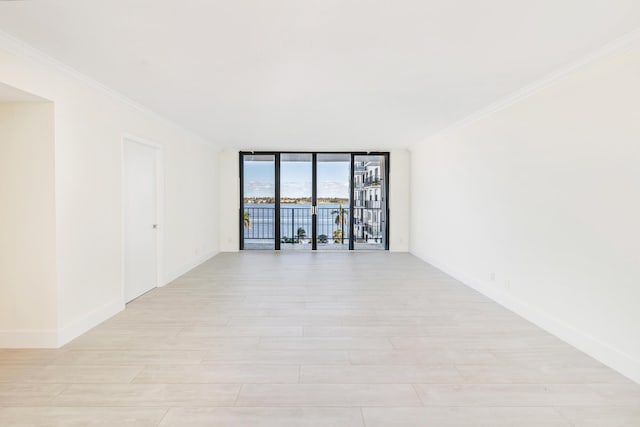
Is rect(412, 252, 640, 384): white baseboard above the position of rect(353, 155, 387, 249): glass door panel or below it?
below

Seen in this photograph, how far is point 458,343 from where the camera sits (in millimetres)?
2906

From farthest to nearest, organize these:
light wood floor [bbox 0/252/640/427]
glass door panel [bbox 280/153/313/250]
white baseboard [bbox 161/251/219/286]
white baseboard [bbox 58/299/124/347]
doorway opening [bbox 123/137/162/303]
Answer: glass door panel [bbox 280/153/313/250], white baseboard [bbox 161/251/219/286], doorway opening [bbox 123/137/162/303], white baseboard [bbox 58/299/124/347], light wood floor [bbox 0/252/640/427]

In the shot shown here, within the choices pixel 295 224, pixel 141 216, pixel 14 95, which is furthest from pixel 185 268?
pixel 14 95

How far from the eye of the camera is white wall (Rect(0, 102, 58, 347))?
276 cm

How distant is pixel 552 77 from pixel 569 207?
1.17m

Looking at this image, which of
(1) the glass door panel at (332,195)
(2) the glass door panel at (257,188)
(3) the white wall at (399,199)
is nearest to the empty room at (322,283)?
(3) the white wall at (399,199)

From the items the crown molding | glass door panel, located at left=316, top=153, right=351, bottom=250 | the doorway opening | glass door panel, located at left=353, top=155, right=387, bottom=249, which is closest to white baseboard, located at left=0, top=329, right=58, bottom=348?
the doorway opening

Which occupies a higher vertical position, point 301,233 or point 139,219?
point 139,219

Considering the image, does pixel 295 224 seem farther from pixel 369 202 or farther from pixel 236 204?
pixel 369 202

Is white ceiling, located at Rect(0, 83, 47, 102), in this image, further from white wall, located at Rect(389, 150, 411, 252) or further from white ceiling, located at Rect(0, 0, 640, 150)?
white wall, located at Rect(389, 150, 411, 252)

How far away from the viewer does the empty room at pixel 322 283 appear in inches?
80.7

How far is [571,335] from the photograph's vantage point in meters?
2.88

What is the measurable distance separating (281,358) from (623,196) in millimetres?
2777

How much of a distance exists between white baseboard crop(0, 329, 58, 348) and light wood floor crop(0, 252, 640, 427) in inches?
3.8
